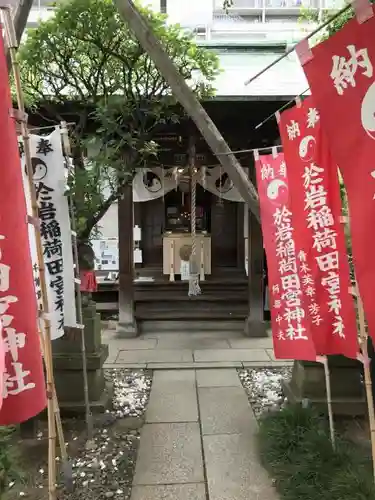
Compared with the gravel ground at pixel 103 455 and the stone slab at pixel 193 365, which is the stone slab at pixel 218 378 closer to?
the stone slab at pixel 193 365

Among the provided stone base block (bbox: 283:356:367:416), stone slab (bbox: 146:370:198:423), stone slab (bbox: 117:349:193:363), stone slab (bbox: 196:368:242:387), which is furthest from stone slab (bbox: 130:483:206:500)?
stone slab (bbox: 117:349:193:363)

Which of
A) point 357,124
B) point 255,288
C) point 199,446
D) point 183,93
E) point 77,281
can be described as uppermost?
point 183,93

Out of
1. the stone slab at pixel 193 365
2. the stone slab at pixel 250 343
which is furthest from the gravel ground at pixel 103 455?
the stone slab at pixel 250 343

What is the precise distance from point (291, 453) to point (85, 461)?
1.87 m

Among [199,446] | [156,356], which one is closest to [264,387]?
[199,446]

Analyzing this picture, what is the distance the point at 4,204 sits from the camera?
2.22 meters

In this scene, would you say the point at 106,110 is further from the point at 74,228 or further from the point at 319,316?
the point at 319,316

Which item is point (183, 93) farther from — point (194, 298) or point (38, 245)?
point (194, 298)

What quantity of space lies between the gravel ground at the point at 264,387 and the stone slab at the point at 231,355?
51 cm

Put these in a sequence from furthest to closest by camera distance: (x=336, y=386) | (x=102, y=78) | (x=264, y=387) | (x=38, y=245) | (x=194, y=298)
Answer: (x=194, y=298)
(x=264, y=387)
(x=102, y=78)
(x=336, y=386)
(x=38, y=245)

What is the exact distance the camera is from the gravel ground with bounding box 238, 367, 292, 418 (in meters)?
5.33

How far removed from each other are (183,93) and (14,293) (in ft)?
8.69

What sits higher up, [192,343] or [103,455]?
[103,455]

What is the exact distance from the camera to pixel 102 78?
530 cm
